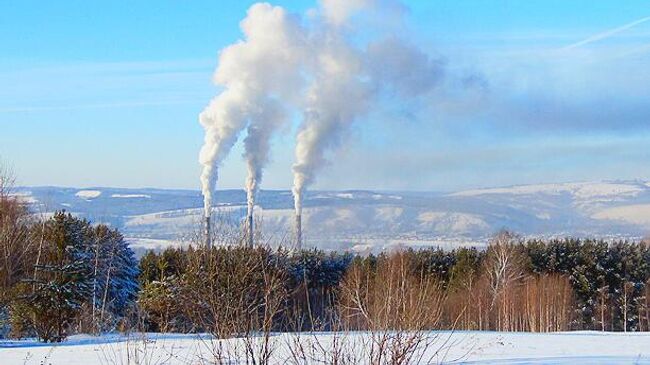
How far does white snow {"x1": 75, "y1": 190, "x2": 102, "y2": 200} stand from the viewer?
243ft

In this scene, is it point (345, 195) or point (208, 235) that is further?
point (345, 195)

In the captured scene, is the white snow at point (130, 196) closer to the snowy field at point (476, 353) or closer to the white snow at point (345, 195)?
the white snow at point (345, 195)

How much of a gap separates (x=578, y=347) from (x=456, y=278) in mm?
30314

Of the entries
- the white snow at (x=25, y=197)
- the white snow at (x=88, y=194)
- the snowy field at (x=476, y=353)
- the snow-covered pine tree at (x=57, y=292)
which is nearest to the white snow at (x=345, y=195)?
the white snow at (x=88, y=194)

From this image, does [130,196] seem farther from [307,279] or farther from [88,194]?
[307,279]

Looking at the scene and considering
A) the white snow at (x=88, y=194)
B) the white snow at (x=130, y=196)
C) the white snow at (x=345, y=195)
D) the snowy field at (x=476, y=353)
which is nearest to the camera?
the snowy field at (x=476, y=353)

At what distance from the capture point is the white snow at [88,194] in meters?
74.0

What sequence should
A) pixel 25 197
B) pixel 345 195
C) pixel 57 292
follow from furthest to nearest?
pixel 345 195 → pixel 25 197 → pixel 57 292

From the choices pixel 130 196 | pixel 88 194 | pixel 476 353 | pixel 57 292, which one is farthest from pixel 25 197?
pixel 130 196

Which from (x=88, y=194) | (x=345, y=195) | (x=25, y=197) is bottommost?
(x=25, y=197)

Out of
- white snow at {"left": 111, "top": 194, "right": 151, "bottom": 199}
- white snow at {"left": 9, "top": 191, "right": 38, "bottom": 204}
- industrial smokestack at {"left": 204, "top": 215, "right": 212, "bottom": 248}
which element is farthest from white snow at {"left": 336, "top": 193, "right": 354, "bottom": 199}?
industrial smokestack at {"left": 204, "top": 215, "right": 212, "bottom": 248}

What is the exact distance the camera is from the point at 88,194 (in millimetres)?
75688

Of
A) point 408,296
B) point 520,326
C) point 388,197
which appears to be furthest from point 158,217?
point 408,296

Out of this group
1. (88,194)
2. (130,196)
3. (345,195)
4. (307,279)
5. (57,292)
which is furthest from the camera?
(130,196)
